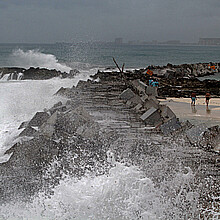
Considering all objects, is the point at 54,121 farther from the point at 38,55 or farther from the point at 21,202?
the point at 38,55

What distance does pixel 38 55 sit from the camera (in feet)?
→ 143

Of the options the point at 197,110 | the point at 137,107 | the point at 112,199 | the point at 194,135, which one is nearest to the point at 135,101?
the point at 137,107

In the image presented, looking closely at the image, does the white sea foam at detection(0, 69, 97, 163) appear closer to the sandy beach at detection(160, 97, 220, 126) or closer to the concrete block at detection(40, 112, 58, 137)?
the concrete block at detection(40, 112, 58, 137)

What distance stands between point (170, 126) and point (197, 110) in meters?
4.46

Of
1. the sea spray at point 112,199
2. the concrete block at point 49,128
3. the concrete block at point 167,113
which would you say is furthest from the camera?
the concrete block at point 167,113

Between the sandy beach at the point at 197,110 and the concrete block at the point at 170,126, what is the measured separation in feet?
7.52

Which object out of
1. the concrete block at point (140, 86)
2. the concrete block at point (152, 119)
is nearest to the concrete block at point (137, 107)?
the concrete block at point (152, 119)

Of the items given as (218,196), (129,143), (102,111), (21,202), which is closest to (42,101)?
(102,111)

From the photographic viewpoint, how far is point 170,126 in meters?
6.73

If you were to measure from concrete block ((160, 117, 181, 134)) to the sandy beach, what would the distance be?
7.52ft

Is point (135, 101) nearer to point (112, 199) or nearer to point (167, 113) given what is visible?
point (167, 113)

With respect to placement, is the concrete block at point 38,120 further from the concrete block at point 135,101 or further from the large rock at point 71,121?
the concrete block at point 135,101

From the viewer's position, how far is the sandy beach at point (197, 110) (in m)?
9.37

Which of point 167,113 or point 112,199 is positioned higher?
point 167,113
